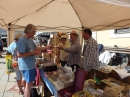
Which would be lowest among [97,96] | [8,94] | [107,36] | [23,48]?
[8,94]

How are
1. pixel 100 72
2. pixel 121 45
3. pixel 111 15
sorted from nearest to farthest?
1. pixel 100 72
2. pixel 111 15
3. pixel 121 45

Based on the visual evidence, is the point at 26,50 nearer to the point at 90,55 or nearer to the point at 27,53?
the point at 27,53

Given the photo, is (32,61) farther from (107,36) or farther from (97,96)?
(107,36)

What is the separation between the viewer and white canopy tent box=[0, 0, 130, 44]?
2.86m

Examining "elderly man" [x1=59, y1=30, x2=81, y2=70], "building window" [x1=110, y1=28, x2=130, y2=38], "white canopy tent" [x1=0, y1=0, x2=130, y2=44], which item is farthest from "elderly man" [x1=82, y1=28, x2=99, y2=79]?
"building window" [x1=110, y1=28, x2=130, y2=38]

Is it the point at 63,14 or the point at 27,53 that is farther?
the point at 63,14

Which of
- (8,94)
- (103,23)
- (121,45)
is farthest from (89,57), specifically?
(121,45)

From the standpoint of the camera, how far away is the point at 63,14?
4.06 m

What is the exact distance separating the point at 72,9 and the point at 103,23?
37.4 inches

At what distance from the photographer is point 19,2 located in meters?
2.80

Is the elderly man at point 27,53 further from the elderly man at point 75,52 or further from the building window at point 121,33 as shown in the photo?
the building window at point 121,33

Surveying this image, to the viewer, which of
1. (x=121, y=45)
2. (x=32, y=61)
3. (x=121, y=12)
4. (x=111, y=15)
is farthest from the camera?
(x=121, y=45)

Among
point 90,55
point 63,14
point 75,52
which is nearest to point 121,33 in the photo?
point 63,14

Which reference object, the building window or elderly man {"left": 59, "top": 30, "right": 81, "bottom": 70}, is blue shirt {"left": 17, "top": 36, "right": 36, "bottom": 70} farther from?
the building window
